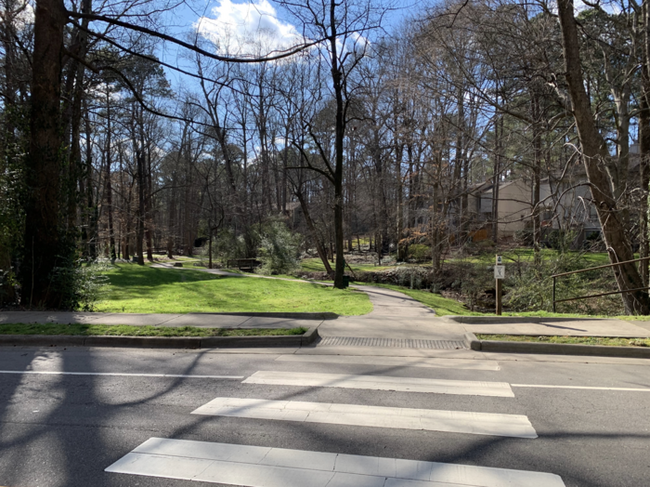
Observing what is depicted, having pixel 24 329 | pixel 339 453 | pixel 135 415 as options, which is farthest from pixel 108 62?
pixel 339 453

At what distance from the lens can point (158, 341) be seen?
810 cm

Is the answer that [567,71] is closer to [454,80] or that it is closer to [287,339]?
[454,80]

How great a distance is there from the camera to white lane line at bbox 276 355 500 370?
6613 mm

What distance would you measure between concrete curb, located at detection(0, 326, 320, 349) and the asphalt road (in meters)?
0.55

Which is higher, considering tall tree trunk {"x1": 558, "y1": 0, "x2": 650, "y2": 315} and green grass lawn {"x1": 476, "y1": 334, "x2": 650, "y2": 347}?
tall tree trunk {"x1": 558, "y1": 0, "x2": 650, "y2": 315}

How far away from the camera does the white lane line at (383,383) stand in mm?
5402

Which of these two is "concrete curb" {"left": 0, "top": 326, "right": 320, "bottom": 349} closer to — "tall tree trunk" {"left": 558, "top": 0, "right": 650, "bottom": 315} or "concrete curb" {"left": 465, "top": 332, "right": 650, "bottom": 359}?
"concrete curb" {"left": 465, "top": 332, "right": 650, "bottom": 359}

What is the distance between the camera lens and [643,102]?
50.2 feet

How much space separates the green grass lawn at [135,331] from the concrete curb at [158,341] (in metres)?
0.17

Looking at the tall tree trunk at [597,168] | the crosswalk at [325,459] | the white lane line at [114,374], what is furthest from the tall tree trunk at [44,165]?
the tall tree trunk at [597,168]

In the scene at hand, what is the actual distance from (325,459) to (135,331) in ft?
20.1

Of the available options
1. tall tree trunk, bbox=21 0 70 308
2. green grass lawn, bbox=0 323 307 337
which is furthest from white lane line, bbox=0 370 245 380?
tall tree trunk, bbox=21 0 70 308

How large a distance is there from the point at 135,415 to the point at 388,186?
32968mm

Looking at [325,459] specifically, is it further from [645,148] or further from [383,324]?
[645,148]
